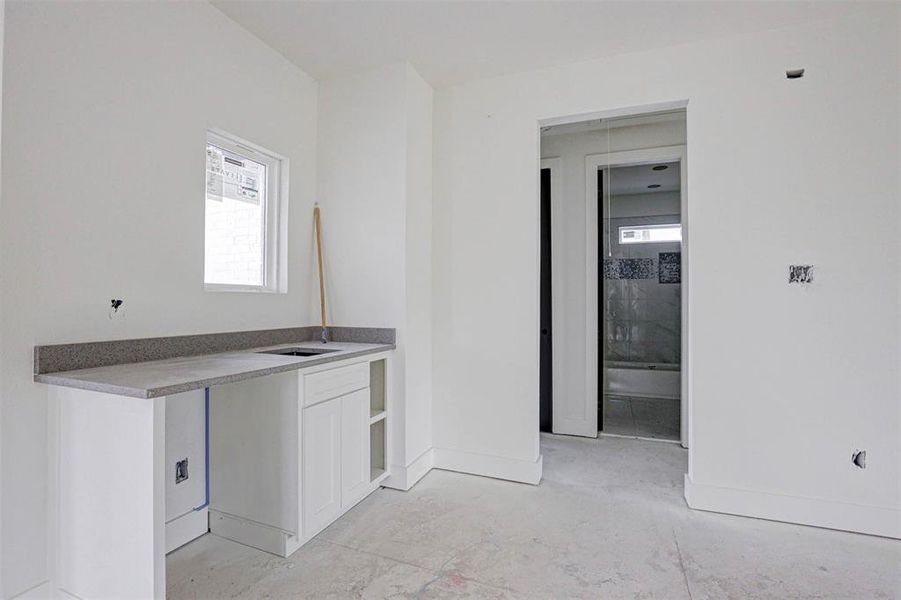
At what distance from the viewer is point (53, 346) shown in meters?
1.68

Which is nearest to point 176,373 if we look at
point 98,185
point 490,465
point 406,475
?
point 98,185

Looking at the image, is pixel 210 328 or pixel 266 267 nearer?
pixel 210 328

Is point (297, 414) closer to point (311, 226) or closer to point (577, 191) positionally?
point (311, 226)

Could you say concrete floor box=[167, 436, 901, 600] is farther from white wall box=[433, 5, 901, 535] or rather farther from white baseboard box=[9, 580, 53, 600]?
white baseboard box=[9, 580, 53, 600]

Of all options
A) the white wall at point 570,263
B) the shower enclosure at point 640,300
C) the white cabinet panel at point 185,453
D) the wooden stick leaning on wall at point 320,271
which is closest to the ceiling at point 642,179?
the shower enclosure at point 640,300

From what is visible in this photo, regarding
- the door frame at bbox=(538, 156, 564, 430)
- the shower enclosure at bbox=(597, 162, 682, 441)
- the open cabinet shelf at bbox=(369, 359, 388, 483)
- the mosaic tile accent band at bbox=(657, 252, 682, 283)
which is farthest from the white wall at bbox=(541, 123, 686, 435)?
the open cabinet shelf at bbox=(369, 359, 388, 483)

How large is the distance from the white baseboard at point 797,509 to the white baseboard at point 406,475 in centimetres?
164

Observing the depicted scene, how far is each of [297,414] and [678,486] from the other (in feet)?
7.90

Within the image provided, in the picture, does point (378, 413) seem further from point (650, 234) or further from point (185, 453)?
point (650, 234)

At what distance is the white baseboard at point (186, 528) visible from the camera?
6.87 ft

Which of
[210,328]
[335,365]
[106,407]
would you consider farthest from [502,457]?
[106,407]

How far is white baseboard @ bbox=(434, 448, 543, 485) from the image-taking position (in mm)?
2949

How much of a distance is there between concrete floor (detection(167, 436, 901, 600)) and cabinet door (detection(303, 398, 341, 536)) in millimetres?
147

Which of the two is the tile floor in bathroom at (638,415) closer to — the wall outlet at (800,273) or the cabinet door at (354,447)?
→ the wall outlet at (800,273)
